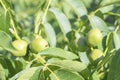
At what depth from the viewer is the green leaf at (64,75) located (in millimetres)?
1492

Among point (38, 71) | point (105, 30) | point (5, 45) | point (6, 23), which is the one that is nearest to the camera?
point (5, 45)

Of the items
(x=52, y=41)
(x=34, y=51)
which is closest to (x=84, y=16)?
(x=52, y=41)

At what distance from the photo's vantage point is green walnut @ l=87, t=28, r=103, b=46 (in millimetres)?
1830

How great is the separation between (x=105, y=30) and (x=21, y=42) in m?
0.47

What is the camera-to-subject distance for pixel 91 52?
183cm

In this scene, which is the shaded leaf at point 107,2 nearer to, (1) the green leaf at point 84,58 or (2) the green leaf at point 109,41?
(2) the green leaf at point 109,41

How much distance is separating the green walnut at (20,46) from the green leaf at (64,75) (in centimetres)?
30

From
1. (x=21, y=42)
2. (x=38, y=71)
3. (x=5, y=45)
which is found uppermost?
(x=21, y=42)

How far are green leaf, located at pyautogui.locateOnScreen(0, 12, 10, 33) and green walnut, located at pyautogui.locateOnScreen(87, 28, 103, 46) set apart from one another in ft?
1.35

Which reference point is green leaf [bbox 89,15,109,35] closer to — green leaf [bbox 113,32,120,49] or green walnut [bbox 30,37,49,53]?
green leaf [bbox 113,32,120,49]

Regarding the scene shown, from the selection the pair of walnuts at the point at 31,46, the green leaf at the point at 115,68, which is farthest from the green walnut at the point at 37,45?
the green leaf at the point at 115,68

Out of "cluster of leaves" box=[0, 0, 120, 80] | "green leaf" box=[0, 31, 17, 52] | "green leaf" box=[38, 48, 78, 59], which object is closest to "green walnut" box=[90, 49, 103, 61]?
"cluster of leaves" box=[0, 0, 120, 80]

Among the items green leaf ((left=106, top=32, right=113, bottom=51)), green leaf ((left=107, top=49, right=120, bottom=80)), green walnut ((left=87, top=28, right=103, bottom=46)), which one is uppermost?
green walnut ((left=87, top=28, right=103, bottom=46))

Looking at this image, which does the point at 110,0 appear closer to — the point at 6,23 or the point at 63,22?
the point at 63,22
